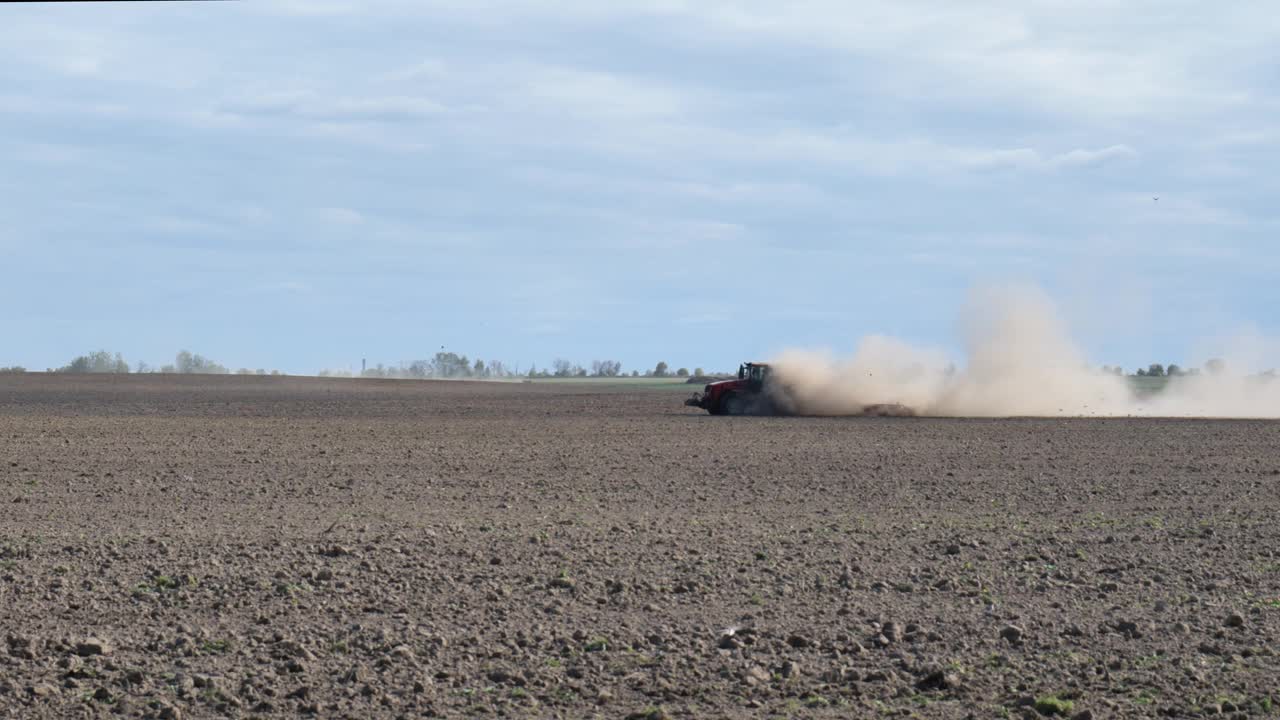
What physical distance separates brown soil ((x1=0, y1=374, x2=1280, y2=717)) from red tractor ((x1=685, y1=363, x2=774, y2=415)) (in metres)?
19.8

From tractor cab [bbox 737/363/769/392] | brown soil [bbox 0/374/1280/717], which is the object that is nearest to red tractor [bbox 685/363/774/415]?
tractor cab [bbox 737/363/769/392]

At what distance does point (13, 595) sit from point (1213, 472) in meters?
21.9

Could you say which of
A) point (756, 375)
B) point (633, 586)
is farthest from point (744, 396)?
point (633, 586)

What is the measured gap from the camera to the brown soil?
9.34 metres

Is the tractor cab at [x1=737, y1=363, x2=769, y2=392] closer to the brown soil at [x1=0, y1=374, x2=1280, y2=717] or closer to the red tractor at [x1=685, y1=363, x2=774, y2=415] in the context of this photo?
the red tractor at [x1=685, y1=363, x2=774, y2=415]

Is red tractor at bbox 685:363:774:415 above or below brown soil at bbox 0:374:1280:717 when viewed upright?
above

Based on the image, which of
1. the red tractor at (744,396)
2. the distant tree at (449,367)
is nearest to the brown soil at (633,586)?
the red tractor at (744,396)

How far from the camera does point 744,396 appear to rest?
48.4 m

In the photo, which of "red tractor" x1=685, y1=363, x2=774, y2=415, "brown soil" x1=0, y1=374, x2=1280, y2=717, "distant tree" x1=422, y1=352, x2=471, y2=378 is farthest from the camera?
"distant tree" x1=422, y1=352, x2=471, y2=378

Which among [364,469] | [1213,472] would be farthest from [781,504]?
[1213,472]

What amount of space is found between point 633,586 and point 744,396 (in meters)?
35.7

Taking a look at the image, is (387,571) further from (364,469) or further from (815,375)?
(815,375)

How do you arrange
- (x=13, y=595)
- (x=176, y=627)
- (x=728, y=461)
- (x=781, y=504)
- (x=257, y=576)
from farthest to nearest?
(x=728, y=461)
(x=781, y=504)
(x=257, y=576)
(x=13, y=595)
(x=176, y=627)

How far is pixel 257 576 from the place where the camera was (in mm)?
13266
